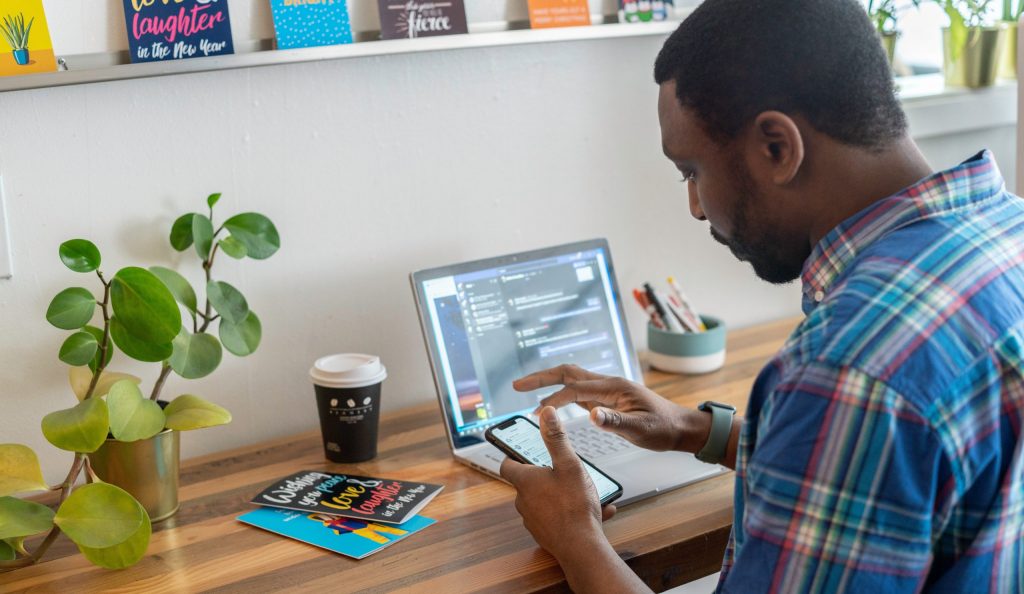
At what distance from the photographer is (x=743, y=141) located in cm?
94

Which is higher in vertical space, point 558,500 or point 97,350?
point 97,350

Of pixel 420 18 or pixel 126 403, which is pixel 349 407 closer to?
pixel 126 403

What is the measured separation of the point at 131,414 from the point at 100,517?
0.39ft

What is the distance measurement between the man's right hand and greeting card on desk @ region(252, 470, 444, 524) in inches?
7.9

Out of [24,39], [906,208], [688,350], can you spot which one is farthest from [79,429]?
[688,350]

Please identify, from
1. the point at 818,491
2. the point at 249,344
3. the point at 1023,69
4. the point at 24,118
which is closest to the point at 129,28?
the point at 24,118

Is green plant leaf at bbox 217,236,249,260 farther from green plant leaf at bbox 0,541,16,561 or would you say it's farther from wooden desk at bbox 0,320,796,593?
green plant leaf at bbox 0,541,16,561

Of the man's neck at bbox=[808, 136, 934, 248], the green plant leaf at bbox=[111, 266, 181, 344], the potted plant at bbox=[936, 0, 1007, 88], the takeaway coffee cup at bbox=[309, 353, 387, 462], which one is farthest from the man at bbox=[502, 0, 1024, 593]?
the potted plant at bbox=[936, 0, 1007, 88]

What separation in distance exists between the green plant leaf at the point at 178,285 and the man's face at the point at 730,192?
636 millimetres

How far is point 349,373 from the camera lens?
4.42 feet

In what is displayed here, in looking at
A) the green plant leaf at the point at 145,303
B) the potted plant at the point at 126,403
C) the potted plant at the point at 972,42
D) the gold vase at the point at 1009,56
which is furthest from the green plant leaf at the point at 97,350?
the gold vase at the point at 1009,56

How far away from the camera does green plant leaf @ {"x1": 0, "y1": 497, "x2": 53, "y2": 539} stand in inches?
41.1

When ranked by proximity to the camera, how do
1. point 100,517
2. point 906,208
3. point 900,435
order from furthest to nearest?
1. point 100,517
2. point 906,208
3. point 900,435

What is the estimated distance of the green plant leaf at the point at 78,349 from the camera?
3.87 ft
